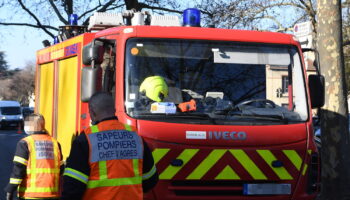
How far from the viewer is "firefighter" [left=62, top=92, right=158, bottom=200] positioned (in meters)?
3.76

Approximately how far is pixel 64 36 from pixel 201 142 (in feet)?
11.2

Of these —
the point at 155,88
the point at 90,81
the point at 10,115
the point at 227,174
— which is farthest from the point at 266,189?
the point at 10,115

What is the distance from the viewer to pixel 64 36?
862 cm

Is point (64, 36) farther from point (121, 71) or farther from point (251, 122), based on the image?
point (251, 122)

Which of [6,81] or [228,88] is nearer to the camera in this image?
[228,88]

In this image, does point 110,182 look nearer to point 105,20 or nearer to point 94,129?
point 94,129

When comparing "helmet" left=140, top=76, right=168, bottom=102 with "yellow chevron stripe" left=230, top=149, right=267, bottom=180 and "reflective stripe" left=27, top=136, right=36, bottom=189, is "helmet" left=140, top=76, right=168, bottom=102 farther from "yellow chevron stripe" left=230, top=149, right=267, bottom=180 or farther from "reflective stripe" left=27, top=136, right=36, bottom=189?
"reflective stripe" left=27, top=136, right=36, bottom=189

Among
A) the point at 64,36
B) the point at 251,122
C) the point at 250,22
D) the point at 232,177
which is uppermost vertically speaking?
the point at 250,22

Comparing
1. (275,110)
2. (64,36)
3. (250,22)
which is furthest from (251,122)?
(250,22)

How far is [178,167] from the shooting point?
5.98m

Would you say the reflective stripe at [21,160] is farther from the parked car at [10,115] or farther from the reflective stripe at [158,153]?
the parked car at [10,115]

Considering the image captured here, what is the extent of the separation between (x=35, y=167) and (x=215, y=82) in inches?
78.3

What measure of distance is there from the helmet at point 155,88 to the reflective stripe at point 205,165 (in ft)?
2.45

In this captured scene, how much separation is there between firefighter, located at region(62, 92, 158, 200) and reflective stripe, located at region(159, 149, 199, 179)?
1.89 metres
